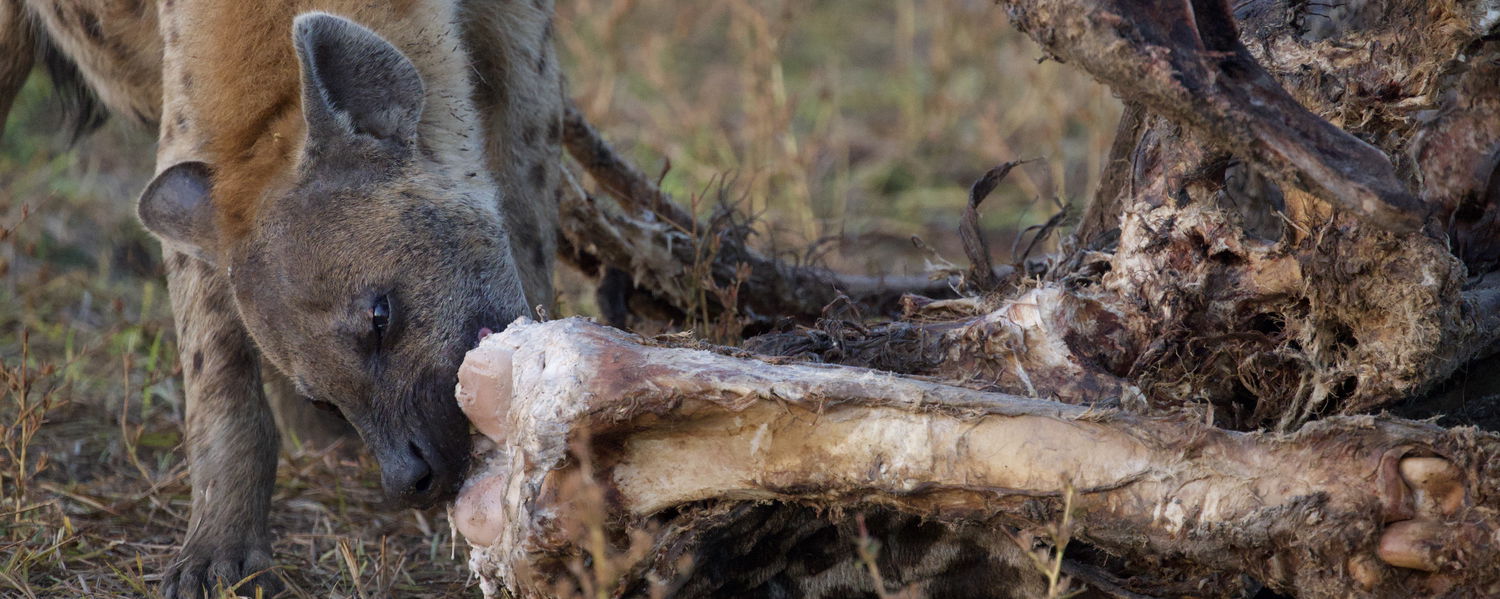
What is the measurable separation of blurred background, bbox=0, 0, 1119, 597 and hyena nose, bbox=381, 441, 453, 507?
→ 0.17 meters

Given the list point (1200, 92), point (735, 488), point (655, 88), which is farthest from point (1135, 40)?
point (655, 88)

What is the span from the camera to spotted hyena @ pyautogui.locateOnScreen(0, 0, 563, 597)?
2.58 m

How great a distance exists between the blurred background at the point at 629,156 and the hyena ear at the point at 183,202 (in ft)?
1.42

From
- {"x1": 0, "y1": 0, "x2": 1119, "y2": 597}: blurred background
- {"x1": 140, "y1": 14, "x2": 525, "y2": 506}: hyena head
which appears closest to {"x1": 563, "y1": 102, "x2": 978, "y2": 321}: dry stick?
{"x1": 0, "y1": 0, "x2": 1119, "y2": 597}: blurred background

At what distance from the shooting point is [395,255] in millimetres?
2652

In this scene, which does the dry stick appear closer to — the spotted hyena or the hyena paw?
the spotted hyena

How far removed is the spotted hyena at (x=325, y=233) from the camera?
2.58m

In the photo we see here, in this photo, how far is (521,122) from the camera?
3305 millimetres

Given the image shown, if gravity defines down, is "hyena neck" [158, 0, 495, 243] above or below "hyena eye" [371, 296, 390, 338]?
above

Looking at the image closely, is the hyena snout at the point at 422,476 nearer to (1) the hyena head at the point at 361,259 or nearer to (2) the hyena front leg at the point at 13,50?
(1) the hyena head at the point at 361,259

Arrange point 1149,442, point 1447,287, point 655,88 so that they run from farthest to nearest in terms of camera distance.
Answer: point 655,88
point 1447,287
point 1149,442

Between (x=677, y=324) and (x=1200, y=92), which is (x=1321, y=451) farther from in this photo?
(x=677, y=324)

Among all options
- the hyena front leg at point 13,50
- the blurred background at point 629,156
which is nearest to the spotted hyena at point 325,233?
the blurred background at point 629,156

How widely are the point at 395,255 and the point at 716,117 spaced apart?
3729mm
